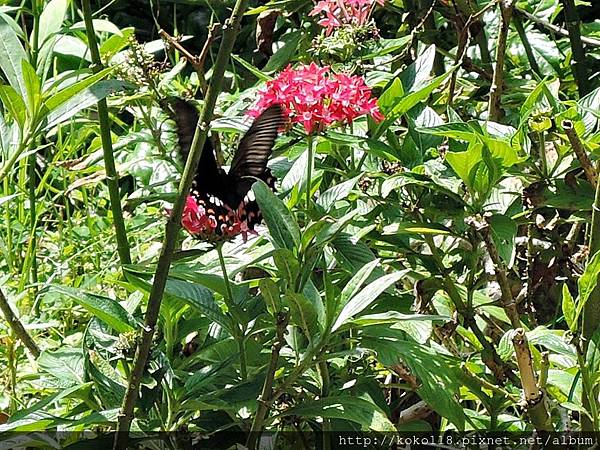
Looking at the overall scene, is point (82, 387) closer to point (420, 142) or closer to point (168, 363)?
point (168, 363)

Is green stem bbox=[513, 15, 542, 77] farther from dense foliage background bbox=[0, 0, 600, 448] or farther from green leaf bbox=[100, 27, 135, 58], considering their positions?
green leaf bbox=[100, 27, 135, 58]

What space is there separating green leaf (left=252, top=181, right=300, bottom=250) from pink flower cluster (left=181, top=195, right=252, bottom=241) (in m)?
0.06

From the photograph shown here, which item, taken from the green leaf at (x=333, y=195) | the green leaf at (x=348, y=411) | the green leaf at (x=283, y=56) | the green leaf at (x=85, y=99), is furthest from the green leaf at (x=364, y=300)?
the green leaf at (x=283, y=56)

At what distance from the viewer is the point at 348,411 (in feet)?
3.22

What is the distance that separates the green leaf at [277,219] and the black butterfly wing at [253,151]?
0.33 feet

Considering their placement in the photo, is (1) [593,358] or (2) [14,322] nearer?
(1) [593,358]

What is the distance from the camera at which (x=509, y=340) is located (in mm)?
1074

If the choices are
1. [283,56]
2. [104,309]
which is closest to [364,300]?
[104,309]

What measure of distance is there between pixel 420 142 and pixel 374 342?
39 cm

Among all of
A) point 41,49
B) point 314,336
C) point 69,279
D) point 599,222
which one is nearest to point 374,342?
point 314,336

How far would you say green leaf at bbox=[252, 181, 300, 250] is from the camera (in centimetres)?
96

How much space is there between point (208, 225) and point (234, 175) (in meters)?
0.10

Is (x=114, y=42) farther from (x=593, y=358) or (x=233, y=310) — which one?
(x=593, y=358)

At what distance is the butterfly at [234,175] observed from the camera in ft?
3.40
